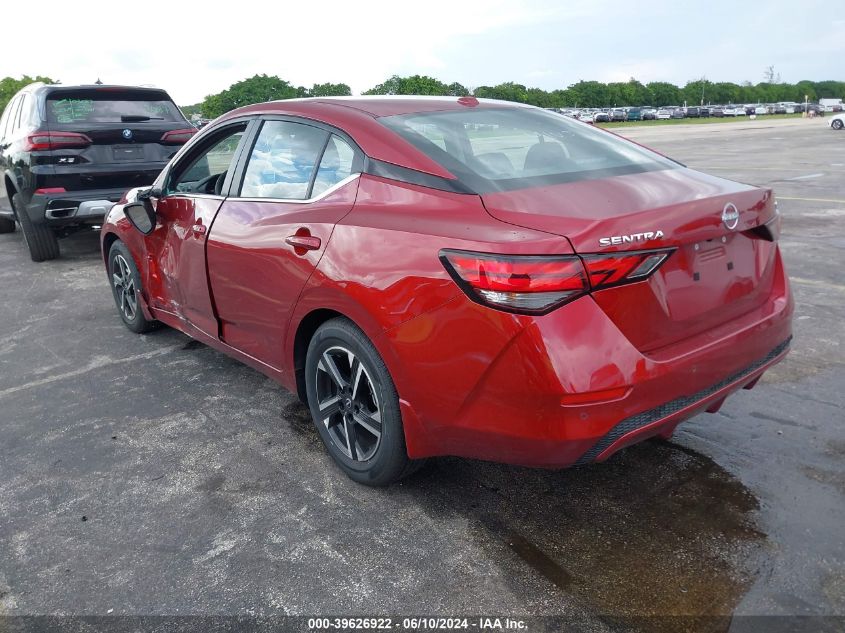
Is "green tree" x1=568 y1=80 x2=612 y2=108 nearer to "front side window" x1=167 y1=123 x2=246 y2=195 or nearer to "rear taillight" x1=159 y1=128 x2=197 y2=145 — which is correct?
"rear taillight" x1=159 y1=128 x2=197 y2=145

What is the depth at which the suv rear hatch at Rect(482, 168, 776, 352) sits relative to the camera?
7.71 feet

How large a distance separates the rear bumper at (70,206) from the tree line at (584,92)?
1219 inches

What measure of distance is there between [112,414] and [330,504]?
170cm

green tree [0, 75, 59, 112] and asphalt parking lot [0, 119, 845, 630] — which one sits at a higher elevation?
green tree [0, 75, 59, 112]

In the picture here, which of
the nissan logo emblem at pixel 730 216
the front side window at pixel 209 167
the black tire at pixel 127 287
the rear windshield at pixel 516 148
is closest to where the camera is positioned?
the nissan logo emblem at pixel 730 216

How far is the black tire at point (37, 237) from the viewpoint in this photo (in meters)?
7.99

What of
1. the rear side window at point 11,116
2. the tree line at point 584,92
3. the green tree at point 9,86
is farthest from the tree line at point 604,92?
the rear side window at point 11,116

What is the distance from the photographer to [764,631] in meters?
2.19

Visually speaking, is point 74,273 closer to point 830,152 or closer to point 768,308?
point 768,308

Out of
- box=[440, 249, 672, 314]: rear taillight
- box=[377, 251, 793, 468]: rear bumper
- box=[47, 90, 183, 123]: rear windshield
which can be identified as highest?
box=[47, 90, 183, 123]: rear windshield

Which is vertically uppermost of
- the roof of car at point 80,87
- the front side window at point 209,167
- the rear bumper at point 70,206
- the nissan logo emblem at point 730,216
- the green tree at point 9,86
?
the green tree at point 9,86

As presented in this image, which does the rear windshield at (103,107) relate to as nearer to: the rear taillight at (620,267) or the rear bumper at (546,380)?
the rear bumper at (546,380)

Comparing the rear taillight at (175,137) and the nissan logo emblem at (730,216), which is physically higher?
the rear taillight at (175,137)

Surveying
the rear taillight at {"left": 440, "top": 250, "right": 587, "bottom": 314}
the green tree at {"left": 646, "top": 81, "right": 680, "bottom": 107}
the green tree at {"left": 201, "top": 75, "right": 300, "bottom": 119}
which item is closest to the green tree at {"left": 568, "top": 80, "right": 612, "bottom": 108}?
the green tree at {"left": 646, "top": 81, "right": 680, "bottom": 107}
